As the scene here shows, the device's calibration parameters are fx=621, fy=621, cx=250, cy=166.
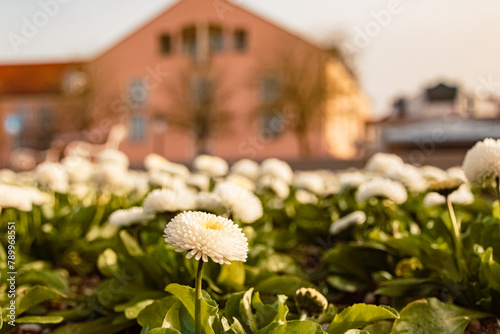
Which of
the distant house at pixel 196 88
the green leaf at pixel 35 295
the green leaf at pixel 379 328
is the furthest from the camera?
the distant house at pixel 196 88

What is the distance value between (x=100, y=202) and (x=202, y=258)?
8.49ft

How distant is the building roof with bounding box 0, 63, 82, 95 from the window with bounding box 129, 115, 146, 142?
660 centimetres

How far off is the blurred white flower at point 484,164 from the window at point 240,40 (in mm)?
29818

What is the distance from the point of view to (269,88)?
1199 inches

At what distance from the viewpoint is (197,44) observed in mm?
31422

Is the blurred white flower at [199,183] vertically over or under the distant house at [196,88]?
under

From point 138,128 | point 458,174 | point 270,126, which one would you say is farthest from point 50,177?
point 138,128

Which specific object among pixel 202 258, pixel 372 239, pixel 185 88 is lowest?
pixel 372 239

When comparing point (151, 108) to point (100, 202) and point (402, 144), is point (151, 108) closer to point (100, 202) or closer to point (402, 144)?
point (402, 144)

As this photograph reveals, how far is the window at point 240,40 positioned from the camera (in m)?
31.3

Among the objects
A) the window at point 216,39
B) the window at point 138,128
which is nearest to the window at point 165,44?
the window at point 216,39

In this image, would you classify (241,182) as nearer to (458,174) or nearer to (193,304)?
(458,174)

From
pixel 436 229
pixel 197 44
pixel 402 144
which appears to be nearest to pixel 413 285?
pixel 436 229

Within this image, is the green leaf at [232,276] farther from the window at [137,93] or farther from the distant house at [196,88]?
the window at [137,93]
